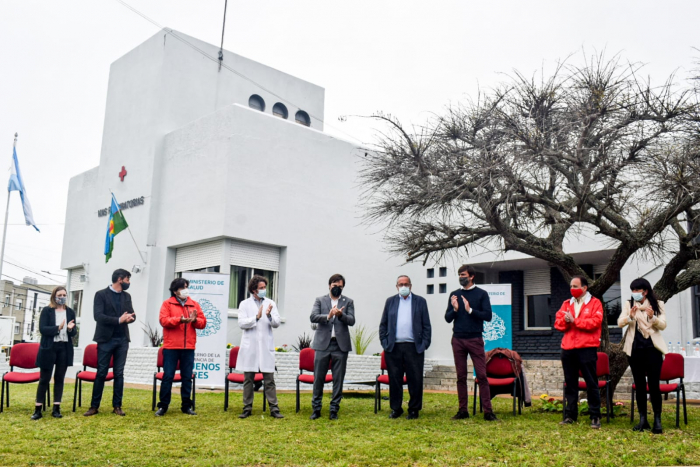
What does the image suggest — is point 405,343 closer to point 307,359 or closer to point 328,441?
point 307,359

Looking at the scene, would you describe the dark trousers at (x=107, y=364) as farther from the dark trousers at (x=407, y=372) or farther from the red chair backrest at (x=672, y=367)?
the red chair backrest at (x=672, y=367)

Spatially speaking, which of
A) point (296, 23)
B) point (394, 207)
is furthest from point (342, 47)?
point (394, 207)

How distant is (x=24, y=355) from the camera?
8703mm

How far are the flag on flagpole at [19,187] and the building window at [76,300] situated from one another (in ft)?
7.18

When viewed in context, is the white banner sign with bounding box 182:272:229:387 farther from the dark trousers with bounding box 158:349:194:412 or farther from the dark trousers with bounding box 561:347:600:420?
the dark trousers with bounding box 561:347:600:420

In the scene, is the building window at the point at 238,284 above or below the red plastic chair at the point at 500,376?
above

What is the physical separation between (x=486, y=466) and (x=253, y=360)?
3.67 meters

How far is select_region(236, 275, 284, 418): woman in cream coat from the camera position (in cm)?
814

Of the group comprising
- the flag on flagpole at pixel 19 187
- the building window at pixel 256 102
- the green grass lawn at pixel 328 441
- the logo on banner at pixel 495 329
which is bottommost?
the green grass lawn at pixel 328 441

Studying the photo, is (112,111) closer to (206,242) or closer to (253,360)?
(206,242)

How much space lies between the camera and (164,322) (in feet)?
26.2

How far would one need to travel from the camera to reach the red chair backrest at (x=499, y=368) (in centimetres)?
848

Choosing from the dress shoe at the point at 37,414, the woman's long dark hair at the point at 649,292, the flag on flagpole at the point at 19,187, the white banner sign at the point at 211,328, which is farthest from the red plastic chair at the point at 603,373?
the flag on flagpole at the point at 19,187

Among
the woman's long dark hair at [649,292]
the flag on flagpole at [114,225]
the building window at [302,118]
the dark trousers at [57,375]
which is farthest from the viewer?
the building window at [302,118]
